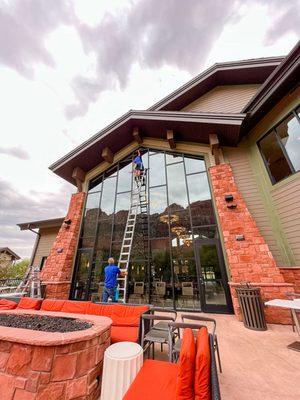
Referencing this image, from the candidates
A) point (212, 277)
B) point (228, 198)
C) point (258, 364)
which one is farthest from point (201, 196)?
point (258, 364)

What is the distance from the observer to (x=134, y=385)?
1.58 meters

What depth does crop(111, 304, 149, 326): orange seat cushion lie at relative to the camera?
337cm

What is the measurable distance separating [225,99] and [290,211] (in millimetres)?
6016

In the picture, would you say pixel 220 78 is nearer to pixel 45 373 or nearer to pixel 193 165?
pixel 193 165

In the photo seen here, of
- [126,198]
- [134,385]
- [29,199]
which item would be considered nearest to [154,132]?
[126,198]

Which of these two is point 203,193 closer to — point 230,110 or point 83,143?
point 230,110

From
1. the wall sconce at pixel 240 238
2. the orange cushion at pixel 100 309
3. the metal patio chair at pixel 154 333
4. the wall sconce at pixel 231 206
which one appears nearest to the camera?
the metal patio chair at pixel 154 333

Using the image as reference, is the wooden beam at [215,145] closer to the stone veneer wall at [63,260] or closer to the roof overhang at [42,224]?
the stone veneer wall at [63,260]

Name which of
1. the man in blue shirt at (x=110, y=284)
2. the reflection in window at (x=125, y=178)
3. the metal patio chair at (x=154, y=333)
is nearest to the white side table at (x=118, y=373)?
the metal patio chair at (x=154, y=333)

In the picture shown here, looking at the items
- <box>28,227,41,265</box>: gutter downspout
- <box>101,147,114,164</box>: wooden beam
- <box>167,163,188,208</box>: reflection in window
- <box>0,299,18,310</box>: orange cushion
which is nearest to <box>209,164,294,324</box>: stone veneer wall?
<box>167,163,188,208</box>: reflection in window

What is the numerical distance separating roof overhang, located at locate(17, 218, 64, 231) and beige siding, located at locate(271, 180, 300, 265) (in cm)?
1135

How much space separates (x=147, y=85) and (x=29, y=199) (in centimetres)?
3285

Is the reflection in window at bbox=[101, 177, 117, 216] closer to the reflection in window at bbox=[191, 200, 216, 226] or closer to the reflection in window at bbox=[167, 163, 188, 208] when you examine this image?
the reflection in window at bbox=[167, 163, 188, 208]

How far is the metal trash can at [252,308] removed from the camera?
4.11 meters
